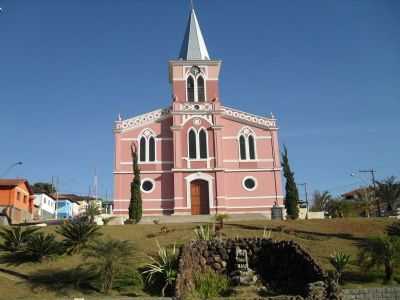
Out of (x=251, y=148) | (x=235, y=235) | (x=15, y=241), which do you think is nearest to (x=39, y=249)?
(x=15, y=241)

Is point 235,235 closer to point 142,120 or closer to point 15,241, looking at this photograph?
point 15,241

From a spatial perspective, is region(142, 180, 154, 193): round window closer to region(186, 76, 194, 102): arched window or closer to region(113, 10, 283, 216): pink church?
region(113, 10, 283, 216): pink church

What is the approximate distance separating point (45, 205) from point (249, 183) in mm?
37622

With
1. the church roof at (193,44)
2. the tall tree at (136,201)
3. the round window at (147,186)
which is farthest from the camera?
the church roof at (193,44)

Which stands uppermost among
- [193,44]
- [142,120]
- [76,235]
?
[193,44]

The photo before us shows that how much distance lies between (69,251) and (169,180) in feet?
58.8

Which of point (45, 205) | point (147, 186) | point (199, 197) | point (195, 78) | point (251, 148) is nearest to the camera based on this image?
point (199, 197)

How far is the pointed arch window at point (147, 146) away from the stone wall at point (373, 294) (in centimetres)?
2549

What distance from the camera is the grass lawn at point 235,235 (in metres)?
16.2

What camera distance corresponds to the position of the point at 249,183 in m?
38.0

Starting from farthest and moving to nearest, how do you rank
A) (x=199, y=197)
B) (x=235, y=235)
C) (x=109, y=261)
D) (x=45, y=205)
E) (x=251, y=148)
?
(x=45, y=205) < (x=251, y=148) < (x=199, y=197) < (x=235, y=235) < (x=109, y=261)

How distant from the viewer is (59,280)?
674 inches

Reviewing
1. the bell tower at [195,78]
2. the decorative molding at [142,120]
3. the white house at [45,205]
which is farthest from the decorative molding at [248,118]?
the white house at [45,205]

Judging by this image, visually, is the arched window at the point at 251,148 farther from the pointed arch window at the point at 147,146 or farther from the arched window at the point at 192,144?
the pointed arch window at the point at 147,146
